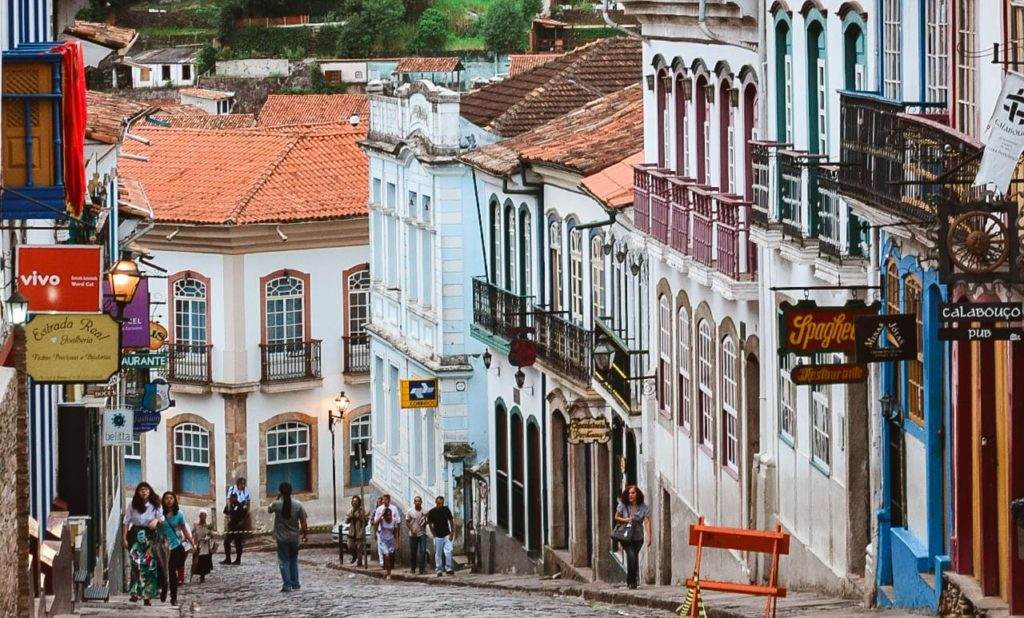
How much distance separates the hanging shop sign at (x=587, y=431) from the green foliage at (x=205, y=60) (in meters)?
85.6

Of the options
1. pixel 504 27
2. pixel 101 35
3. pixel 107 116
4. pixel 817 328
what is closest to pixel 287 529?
pixel 101 35

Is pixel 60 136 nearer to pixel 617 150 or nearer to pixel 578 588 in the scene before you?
pixel 578 588

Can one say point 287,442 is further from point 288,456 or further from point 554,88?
point 554,88

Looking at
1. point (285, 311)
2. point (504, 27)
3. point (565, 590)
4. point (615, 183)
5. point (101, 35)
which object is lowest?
point (565, 590)

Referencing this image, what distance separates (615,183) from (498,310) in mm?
6749

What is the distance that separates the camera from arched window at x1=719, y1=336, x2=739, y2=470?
26078mm

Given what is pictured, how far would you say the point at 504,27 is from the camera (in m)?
119

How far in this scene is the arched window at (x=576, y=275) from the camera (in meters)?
34.6

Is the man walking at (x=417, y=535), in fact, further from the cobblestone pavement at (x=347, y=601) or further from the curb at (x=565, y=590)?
the cobblestone pavement at (x=347, y=601)

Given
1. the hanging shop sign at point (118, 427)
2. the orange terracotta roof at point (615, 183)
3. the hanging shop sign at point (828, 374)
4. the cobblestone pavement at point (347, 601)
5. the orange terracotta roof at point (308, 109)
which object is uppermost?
the orange terracotta roof at point (308, 109)

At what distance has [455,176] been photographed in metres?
40.3

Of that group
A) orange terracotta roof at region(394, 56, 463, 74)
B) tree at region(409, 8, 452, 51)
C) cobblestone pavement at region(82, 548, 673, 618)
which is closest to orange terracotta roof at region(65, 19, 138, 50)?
cobblestone pavement at region(82, 548, 673, 618)

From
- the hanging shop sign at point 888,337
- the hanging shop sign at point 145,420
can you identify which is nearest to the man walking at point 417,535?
the hanging shop sign at point 145,420

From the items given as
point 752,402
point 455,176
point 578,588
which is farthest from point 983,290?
point 455,176
